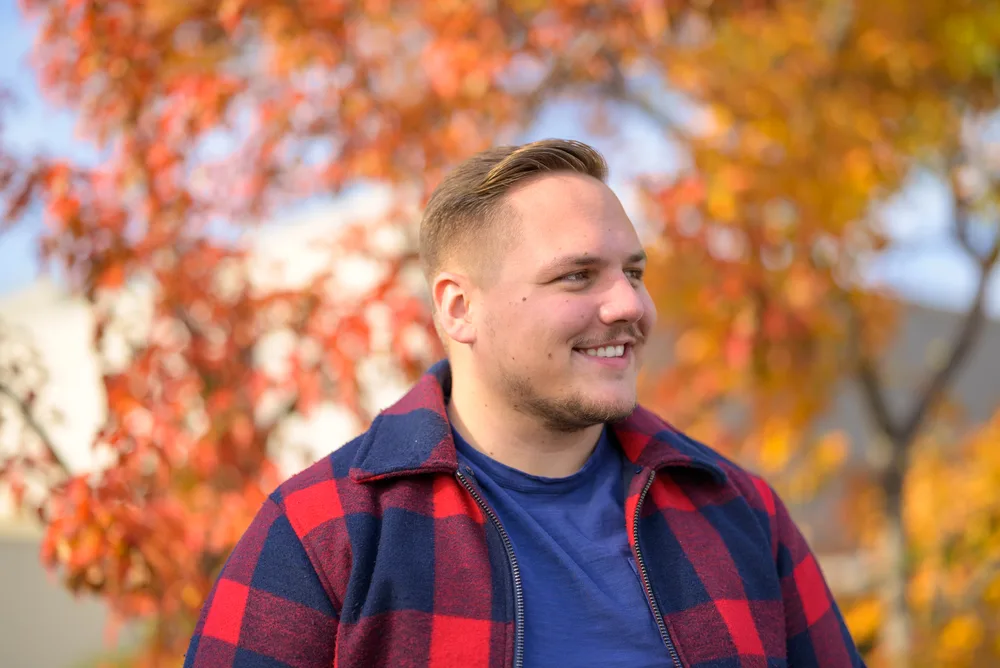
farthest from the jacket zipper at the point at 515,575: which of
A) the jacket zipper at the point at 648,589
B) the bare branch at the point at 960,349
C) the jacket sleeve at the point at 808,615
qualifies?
the bare branch at the point at 960,349

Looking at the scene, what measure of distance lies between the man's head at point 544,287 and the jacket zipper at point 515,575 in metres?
0.21

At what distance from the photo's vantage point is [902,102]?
5090 mm

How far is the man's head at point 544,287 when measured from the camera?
1737 mm

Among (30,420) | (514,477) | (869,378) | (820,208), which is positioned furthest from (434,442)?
(869,378)

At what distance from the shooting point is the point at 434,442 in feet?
5.60

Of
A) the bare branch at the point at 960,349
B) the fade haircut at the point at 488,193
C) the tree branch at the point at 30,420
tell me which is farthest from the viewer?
the bare branch at the point at 960,349

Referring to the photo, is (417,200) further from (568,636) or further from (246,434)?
(568,636)

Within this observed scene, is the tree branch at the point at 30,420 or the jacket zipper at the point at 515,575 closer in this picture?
the jacket zipper at the point at 515,575

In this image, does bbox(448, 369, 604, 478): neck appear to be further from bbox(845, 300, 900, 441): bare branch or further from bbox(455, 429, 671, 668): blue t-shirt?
bbox(845, 300, 900, 441): bare branch

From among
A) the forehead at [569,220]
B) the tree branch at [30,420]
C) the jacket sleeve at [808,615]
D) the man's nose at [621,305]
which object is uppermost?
the forehead at [569,220]

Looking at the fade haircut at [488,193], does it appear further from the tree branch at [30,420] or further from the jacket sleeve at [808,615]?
the tree branch at [30,420]

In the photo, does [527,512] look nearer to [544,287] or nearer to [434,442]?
[434,442]

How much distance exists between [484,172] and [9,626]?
6190 millimetres

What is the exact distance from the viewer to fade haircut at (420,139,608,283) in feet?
6.03
